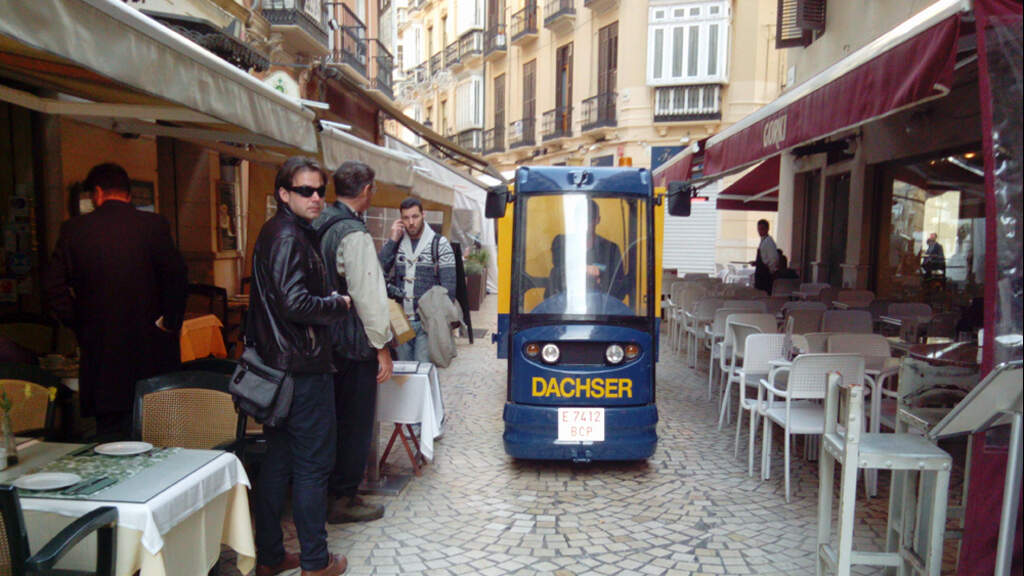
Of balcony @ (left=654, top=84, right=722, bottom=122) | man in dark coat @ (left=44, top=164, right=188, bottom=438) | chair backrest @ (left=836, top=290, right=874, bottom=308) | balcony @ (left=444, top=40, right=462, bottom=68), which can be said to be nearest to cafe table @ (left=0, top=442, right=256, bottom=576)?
man in dark coat @ (left=44, top=164, right=188, bottom=438)

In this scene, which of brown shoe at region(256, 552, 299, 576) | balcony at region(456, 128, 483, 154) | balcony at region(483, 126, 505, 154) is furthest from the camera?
balcony at region(456, 128, 483, 154)

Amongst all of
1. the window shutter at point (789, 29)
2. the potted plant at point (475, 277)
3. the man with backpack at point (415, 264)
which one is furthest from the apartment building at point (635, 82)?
the man with backpack at point (415, 264)

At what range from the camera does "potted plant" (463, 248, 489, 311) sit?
1393 centimetres

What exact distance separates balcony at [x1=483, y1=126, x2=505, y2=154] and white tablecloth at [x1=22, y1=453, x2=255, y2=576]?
1106 inches

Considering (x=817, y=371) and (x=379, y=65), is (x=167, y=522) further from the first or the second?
(x=379, y=65)

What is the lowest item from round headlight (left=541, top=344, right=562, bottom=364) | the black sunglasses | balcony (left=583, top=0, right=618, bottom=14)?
round headlight (left=541, top=344, right=562, bottom=364)

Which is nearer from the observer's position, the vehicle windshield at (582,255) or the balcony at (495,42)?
the vehicle windshield at (582,255)

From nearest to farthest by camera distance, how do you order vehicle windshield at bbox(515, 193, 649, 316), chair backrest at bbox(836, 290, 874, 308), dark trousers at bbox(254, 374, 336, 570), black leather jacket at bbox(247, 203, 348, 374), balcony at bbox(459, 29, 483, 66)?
1. black leather jacket at bbox(247, 203, 348, 374)
2. dark trousers at bbox(254, 374, 336, 570)
3. vehicle windshield at bbox(515, 193, 649, 316)
4. chair backrest at bbox(836, 290, 874, 308)
5. balcony at bbox(459, 29, 483, 66)

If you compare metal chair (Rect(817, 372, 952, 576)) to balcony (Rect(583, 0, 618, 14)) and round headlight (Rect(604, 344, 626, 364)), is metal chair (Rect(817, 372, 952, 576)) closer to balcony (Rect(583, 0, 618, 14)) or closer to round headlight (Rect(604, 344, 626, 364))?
round headlight (Rect(604, 344, 626, 364))

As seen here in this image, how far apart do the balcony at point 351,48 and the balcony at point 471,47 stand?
649 inches

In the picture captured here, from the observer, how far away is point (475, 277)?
14125 mm

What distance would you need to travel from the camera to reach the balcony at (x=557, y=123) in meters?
24.8

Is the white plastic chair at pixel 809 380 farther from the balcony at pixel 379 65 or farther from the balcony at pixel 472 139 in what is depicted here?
the balcony at pixel 472 139

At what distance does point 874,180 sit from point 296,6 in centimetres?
920
